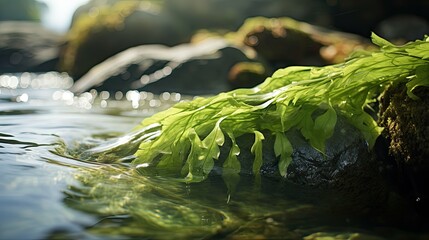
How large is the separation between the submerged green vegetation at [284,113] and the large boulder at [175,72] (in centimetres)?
674

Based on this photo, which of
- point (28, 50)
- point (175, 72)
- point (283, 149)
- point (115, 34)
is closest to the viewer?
point (283, 149)

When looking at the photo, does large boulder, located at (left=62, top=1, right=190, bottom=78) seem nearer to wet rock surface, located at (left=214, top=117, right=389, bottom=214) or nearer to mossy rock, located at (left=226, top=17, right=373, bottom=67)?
mossy rock, located at (left=226, top=17, right=373, bottom=67)

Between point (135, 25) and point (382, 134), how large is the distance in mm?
14752

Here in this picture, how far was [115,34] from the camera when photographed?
635 inches

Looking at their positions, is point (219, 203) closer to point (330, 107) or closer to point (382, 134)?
point (330, 107)

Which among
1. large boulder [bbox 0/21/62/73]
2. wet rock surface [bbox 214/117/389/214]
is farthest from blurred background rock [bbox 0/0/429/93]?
wet rock surface [bbox 214/117/389/214]

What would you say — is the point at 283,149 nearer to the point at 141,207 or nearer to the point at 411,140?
the point at 411,140

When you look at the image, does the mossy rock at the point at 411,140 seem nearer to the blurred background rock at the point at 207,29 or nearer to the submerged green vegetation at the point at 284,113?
the submerged green vegetation at the point at 284,113

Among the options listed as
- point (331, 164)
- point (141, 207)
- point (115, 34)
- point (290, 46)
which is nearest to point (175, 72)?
point (290, 46)

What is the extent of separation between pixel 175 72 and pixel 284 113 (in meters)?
7.75

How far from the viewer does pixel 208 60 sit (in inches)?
407

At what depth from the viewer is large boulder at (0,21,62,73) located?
18.2 meters

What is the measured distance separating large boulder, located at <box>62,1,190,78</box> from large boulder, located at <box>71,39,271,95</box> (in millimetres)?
4777

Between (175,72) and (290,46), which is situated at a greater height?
(290,46)
